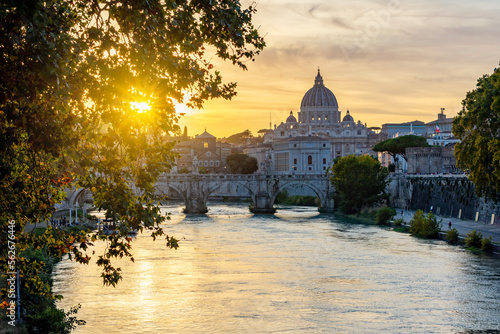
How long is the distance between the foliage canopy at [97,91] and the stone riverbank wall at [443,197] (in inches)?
1330

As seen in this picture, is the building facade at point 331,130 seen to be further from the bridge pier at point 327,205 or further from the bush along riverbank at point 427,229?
the bush along riverbank at point 427,229

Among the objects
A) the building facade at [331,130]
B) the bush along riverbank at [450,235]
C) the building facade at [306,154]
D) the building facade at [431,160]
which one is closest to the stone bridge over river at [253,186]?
the building facade at [431,160]

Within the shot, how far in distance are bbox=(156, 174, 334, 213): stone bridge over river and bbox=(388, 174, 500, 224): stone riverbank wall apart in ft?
24.2

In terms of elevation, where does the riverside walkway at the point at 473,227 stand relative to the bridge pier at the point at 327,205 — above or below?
below

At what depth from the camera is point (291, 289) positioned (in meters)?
26.8

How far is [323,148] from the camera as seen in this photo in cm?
14475

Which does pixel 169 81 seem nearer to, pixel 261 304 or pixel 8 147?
pixel 8 147

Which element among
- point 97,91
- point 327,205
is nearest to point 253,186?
point 327,205

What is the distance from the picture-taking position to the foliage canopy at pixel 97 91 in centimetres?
820

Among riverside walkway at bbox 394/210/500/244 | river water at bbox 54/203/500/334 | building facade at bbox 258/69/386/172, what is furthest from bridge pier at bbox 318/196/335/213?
building facade at bbox 258/69/386/172

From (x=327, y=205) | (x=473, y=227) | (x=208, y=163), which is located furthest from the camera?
(x=208, y=163)

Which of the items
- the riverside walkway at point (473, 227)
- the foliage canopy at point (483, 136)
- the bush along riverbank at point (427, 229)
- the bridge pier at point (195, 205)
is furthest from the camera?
the bridge pier at point (195, 205)

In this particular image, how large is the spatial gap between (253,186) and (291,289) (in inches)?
1863

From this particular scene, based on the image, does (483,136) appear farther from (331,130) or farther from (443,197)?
(331,130)
